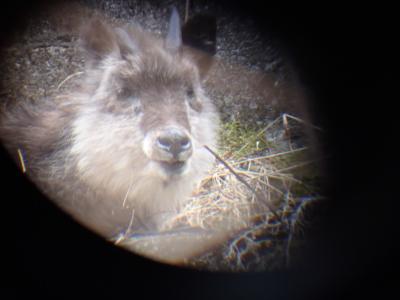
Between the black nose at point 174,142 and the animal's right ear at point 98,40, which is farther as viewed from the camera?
the animal's right ear at point 98,40

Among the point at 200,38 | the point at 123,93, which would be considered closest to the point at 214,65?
the point at 200,38

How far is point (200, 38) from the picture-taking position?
1443mm

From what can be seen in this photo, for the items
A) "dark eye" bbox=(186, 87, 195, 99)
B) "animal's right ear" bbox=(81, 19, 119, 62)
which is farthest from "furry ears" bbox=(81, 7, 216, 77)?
"dark eye" bbox=(186, 87, 195, 99)

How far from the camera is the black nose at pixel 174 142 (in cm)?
117

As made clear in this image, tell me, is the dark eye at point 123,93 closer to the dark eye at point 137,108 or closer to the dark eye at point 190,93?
the dark eye at point 137,108

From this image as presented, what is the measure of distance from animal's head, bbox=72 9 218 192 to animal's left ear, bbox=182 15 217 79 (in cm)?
1

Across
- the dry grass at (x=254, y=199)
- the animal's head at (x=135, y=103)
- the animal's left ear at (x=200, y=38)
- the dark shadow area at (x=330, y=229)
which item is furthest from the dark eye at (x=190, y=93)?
the dark shadow area at (x=330, y=229)

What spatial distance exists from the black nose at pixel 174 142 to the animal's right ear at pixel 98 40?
15.1 inches

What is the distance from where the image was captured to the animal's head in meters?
1.28

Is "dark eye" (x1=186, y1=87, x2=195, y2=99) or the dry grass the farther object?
"dark eye" (x1=186, y1=87, x2=195, y2=99)

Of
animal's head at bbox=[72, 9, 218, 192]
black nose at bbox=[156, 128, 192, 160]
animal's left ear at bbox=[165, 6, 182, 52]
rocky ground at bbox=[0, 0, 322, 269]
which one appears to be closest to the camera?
black nose at bbox=[156, 128, 192, 160]

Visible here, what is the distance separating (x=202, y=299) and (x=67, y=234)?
0.45 meters

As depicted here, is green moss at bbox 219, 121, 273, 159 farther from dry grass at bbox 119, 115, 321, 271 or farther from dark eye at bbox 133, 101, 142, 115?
dark eye at bbox 133, 101, 142, 115

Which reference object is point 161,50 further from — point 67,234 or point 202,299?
point 202,299
